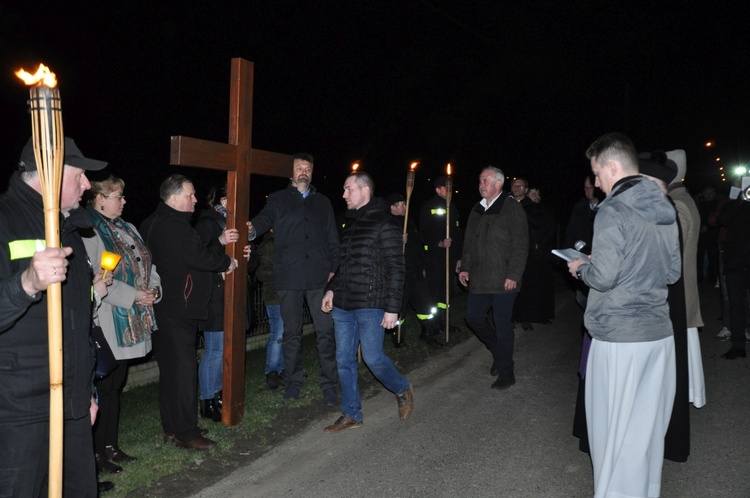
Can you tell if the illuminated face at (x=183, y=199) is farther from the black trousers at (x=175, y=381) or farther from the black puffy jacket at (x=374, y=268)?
the black puffy jacket at (x=374, y=268)

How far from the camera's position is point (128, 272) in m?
4.59

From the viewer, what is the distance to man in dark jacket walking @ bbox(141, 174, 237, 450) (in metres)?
4.97

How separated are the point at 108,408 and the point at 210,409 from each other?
48.0 inches

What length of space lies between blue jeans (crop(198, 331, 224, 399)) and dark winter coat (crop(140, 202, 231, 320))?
78 centimetres

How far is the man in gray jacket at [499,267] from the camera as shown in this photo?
6.72 meters

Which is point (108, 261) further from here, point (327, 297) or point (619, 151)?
point (619, 151)

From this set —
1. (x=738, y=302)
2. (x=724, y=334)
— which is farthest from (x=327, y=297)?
(x=724, y=334)

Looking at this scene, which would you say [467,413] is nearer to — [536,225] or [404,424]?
[404,424]

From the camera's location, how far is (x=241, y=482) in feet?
14.8

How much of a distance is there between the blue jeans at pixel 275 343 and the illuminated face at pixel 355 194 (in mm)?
1726

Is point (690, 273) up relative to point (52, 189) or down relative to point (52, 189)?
down

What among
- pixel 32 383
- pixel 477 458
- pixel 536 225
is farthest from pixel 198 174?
pixel 32 383

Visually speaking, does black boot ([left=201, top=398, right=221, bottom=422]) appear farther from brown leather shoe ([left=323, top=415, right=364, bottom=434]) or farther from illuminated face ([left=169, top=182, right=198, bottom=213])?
illuminated face ([left=169, top=182, right=198, bottom=213])

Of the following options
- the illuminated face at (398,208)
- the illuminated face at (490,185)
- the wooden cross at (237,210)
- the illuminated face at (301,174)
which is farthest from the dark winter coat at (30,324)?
the illuminated face at (398,208)
